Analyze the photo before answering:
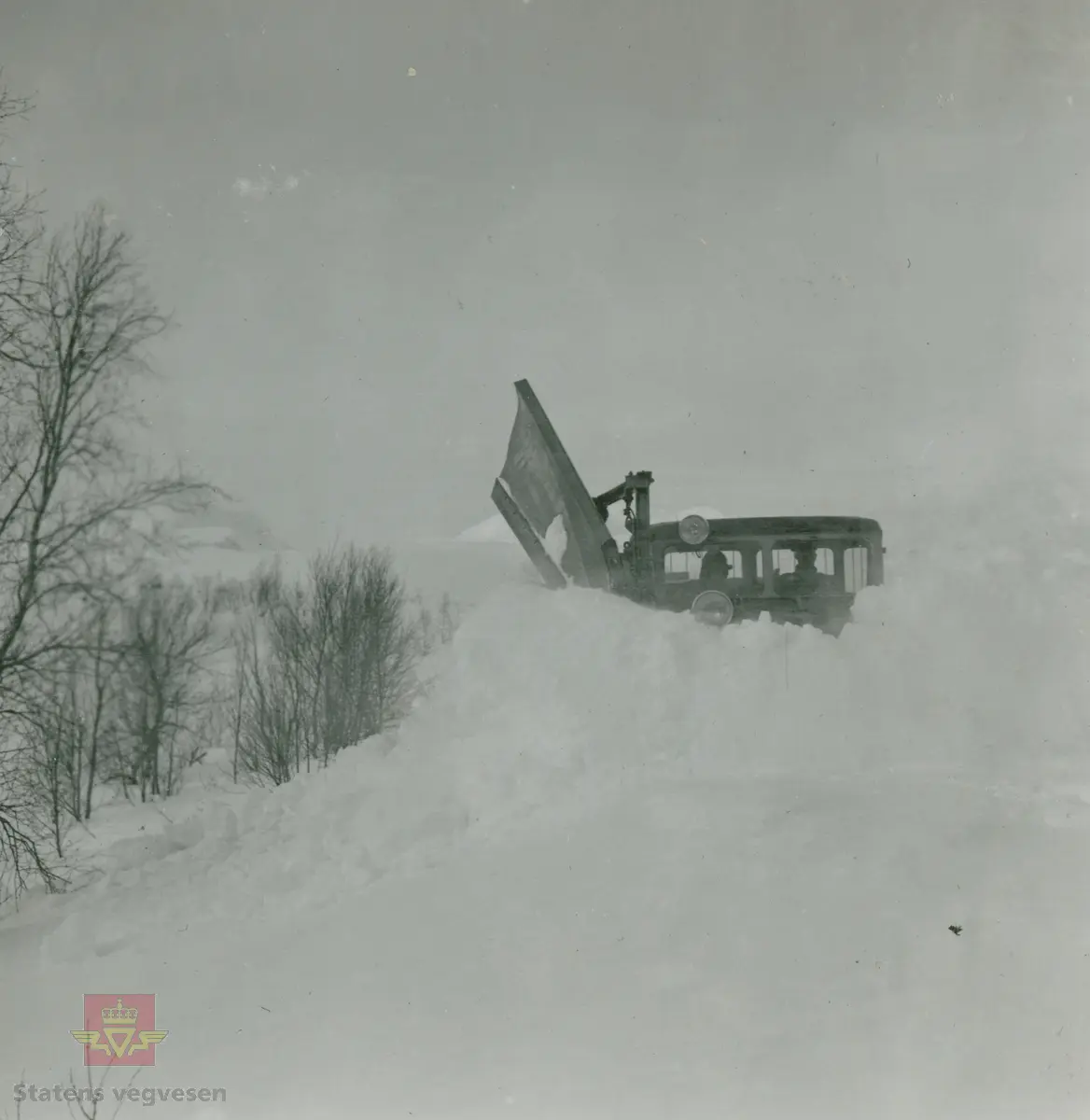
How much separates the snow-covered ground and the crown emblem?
0.16m

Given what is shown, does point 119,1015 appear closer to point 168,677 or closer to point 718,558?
point 718,558

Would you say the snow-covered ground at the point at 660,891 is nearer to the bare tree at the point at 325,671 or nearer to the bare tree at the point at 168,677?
the bare tree at the point at 168,677

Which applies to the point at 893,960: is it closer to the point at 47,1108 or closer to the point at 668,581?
the point at 47,1108

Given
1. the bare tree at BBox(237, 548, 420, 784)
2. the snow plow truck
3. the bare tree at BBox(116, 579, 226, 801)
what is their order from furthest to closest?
the bare tree at BBox(237, 548, 420, 784)
the bare tree at BBox(116, 579, 226, 801)
the snow plow truck

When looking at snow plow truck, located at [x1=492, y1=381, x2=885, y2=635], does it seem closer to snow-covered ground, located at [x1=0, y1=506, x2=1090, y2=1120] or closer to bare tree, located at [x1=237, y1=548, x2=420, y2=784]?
snow-covered ground, located at [x1=0, y1=506, x2=1090, y2=1120]

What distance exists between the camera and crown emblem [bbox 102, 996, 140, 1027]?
4.81m

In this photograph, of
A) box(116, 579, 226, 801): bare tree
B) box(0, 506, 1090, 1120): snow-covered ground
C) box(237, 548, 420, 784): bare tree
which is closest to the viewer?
box(0, 506, 1090, 1120): snow-covered ground

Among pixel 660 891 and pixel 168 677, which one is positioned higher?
pixel 168 677

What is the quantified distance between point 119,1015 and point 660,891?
11.0 ft

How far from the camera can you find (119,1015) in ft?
16.0

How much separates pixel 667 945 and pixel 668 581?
17.1ft

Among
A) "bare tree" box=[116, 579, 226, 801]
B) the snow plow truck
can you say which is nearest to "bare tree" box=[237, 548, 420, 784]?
"bare tree" box=[116, 579, 226, 801]

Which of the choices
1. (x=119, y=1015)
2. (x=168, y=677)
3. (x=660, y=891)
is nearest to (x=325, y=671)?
(x=168, y=677)

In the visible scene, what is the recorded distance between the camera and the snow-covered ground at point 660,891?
11.8 ft
